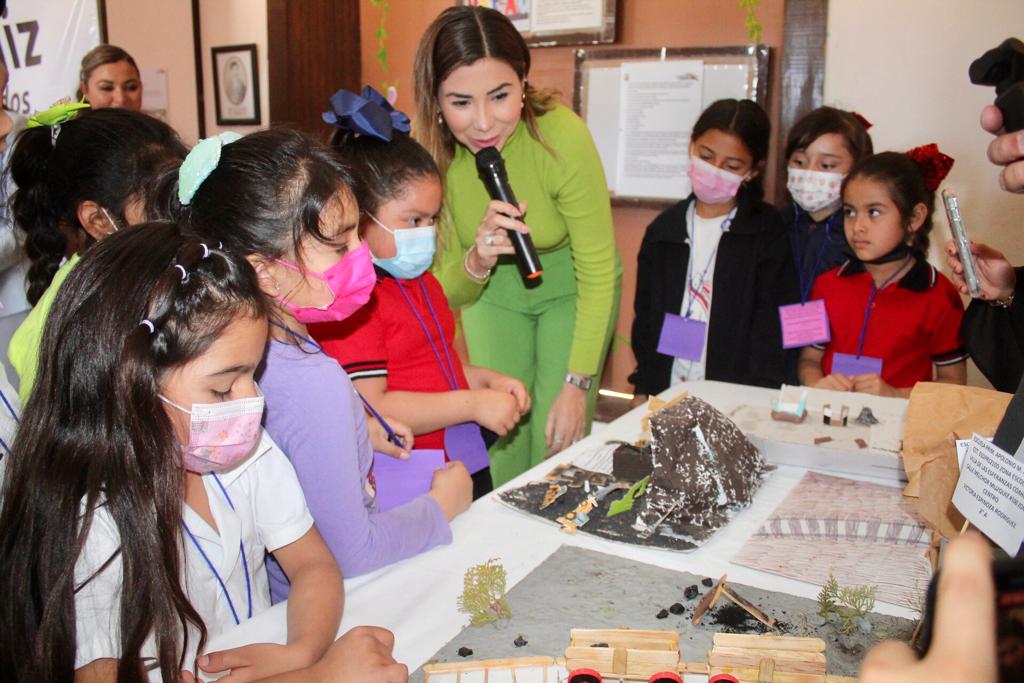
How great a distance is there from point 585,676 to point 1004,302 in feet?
4.10

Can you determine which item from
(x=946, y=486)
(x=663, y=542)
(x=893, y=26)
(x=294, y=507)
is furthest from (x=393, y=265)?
(x=893, y=26)

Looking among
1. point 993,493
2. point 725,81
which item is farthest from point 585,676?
point 725,81

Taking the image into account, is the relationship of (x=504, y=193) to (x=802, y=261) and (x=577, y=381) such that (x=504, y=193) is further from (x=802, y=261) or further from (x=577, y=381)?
(x=802, y=261)

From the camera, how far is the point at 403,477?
1538mm

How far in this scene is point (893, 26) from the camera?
9.66 ft

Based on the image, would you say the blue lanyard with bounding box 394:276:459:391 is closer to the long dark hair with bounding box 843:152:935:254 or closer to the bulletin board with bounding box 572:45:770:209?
the long dark hair with bounding box 843:152:935:254

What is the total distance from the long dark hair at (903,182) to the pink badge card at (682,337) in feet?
1.90

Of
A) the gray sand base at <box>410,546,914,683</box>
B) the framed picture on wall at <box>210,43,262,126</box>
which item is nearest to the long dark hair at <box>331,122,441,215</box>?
the gray sand base at <box>410,546,914,683</box>

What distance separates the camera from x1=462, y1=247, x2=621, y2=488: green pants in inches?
88.1

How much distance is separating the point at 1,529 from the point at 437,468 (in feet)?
2.46

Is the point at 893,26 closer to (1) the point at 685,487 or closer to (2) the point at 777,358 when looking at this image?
(2) the point at 777,358

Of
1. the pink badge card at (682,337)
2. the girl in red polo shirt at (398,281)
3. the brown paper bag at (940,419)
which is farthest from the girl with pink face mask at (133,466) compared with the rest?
the pink badge card at (682,337)

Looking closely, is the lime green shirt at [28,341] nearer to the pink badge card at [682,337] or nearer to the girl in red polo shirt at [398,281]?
the girl in red polo shirt at [398,281]

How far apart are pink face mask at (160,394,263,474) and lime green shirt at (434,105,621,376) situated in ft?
3.46
